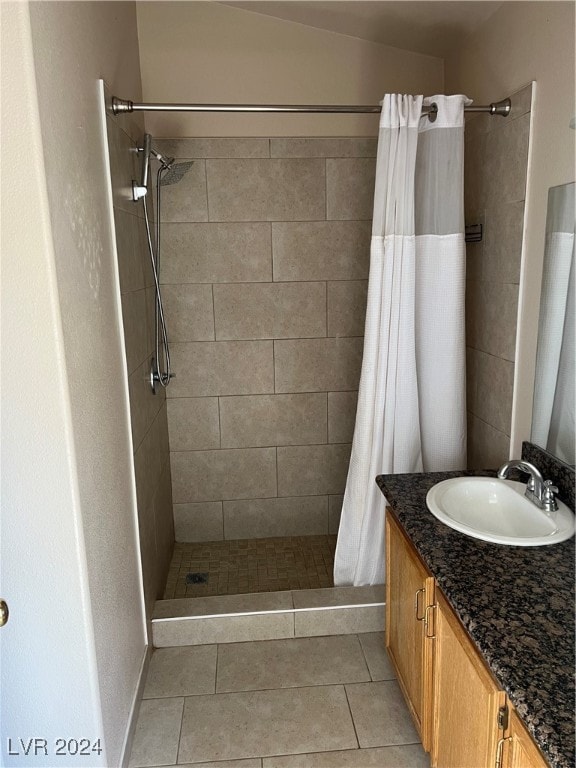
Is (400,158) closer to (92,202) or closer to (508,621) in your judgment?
(92,202)

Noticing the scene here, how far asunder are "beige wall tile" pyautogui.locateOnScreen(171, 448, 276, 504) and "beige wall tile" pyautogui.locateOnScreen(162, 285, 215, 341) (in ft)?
2.14

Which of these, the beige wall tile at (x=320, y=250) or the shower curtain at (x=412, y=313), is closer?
the shower curtain at (x=412, y=313)

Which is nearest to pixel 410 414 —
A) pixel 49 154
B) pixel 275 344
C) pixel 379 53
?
pixel 275 344

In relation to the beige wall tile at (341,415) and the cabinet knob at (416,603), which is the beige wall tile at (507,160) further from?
the cabinet knob at (416,603)

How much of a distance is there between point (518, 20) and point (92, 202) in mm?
1604

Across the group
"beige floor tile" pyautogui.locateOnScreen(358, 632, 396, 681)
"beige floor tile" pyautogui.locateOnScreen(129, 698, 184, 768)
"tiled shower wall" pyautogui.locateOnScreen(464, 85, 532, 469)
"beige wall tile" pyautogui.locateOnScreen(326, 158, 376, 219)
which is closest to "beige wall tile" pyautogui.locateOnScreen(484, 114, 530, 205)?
"tiled shower wall" pyautogui.locateOnScreen(464, 85, 532, 469)

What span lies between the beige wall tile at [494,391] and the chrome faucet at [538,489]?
48 centimetres

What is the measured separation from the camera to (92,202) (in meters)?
1.78

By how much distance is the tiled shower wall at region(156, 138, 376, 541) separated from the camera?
3.01 meters

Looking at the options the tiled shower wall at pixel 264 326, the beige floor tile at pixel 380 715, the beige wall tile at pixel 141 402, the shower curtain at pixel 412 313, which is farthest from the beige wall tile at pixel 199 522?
the beige floor tile at pixel 380 715

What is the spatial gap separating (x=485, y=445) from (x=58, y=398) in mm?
1775

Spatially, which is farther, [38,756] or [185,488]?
[185,488]

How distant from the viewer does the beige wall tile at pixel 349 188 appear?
9.96ft

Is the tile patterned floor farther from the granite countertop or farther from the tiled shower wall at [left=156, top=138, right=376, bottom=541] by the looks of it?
the tiled shower wall at [left=156, top=138, right=376, bottom=541]
